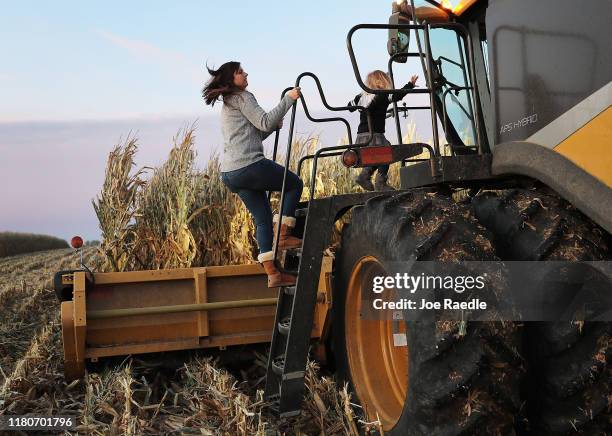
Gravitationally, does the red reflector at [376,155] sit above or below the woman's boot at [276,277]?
above

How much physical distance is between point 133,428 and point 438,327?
2.16 metres

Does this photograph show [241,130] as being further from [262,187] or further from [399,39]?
[399,39]

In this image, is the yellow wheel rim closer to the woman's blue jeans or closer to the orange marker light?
the woman's blue jeans

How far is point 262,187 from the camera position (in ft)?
16.3

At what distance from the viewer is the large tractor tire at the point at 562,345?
114 inches

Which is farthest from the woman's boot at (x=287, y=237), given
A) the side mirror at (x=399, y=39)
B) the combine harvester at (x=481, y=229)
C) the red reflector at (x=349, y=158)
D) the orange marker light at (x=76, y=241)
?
the orange marker light at (x=76, y=241)

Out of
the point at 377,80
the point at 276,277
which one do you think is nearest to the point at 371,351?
the point at 276,277

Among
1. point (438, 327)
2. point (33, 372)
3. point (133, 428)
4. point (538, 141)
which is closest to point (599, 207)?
point (538, 141)

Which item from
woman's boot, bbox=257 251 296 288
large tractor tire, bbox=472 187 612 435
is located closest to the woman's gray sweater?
woman's boot, bbox=257 251 296 288

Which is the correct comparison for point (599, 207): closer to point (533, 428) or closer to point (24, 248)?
point (533, 428)

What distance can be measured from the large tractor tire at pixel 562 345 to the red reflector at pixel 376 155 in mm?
1018

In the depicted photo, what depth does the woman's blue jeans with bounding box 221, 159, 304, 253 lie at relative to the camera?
4.91 meters

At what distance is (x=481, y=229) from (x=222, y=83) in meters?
2.53

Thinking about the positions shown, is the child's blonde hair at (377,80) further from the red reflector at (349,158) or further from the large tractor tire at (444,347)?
the large tractor tire at (444,347)
